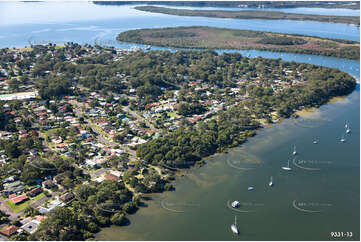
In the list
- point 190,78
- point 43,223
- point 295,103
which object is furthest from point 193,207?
point 190,78

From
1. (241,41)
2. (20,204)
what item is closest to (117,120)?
(20,204)

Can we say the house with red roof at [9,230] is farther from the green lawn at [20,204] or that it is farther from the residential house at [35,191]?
the residential house at [35,191]

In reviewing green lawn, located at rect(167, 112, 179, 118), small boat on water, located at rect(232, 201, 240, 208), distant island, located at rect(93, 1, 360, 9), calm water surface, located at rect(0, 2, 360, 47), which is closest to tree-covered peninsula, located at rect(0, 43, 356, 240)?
green lawn, located at rect(167, 112, 179, 118)

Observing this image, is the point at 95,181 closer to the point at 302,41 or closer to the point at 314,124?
the point at 314,124

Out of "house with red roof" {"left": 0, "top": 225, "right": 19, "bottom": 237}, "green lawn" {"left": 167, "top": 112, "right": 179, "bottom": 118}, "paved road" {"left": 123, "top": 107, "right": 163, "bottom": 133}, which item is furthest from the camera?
"green lawn" {"left": 167, "top": 112, "right": 179, "bottom": 118}

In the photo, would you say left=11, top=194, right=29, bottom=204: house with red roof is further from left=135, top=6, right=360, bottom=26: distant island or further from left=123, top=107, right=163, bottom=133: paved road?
left=135, top=6, right=360, bottom=26: distant island

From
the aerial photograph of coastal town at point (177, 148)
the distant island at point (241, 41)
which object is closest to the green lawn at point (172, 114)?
the aerial photograph of coastal town at point (177, 148)

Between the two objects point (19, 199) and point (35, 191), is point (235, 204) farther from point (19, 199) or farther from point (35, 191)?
point (19, 199)
